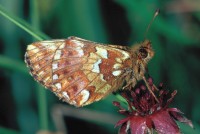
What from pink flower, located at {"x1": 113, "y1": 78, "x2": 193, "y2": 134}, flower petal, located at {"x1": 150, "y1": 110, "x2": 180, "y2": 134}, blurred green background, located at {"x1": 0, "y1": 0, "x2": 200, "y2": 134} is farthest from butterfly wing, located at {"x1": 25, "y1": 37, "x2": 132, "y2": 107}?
blurred green background, located at {"x1": 0, "y1": 0, "x2": 200, "y2": 134}

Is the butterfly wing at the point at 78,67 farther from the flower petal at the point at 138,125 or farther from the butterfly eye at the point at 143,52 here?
the flower petal at the point at 138,125

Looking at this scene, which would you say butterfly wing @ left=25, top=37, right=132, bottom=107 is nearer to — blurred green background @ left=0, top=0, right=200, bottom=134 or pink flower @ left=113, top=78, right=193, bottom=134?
pink flower @ left=113, top=78, right=193, bottom=134

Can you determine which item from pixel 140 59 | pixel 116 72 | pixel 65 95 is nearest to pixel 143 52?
pixel 140 59

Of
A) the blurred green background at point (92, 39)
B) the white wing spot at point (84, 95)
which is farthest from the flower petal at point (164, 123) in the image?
the blurred green background at point (92, 39)

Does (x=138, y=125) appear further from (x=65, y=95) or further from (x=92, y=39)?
(x=92, y=39)

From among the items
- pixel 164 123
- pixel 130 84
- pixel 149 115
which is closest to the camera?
pixel 164 123

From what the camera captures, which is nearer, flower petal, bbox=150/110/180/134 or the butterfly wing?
flower petal, bbox=150/110/180/134
